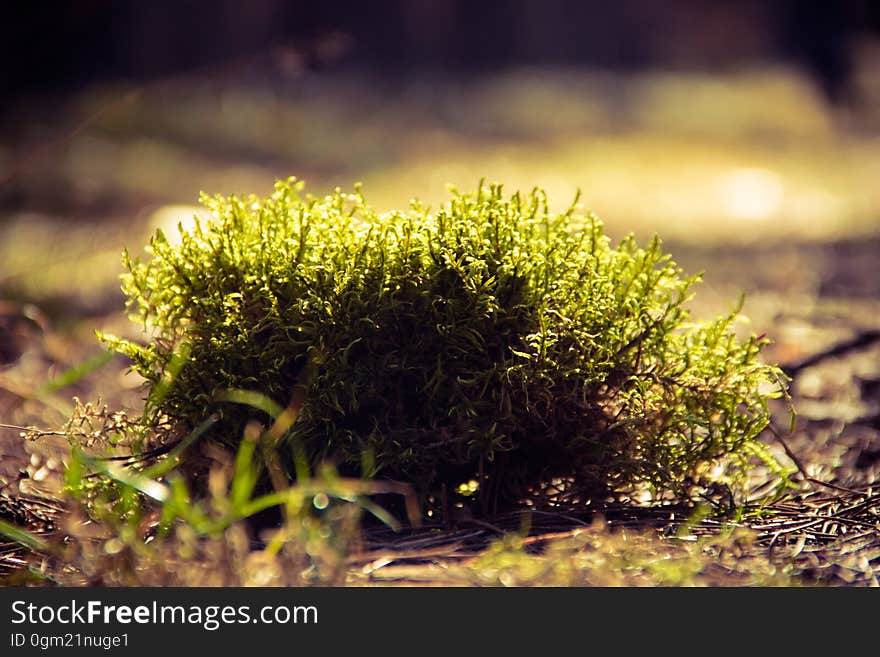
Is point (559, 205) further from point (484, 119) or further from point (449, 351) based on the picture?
point (449, 351)

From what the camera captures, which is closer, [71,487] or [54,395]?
[71,487]

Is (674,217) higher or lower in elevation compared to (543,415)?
higher

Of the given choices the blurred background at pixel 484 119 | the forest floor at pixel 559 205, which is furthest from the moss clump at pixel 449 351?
A: the blurred background at pixel 484 119

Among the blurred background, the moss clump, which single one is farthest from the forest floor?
the moss clump

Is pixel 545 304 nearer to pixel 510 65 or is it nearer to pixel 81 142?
pixel 81 142

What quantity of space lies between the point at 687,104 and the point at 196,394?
8.09m

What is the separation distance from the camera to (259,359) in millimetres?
1778

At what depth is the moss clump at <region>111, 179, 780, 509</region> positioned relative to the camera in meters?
1.75

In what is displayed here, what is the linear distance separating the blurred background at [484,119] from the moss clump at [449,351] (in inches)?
108

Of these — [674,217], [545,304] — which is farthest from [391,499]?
[674,217]

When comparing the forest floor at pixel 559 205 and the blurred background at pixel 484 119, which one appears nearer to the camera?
the forest floor at pixel 559 205

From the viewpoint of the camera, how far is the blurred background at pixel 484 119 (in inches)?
235

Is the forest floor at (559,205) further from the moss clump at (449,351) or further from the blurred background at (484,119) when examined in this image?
the moss clump at (449,351)

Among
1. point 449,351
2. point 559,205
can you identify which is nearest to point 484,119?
point 559,205
